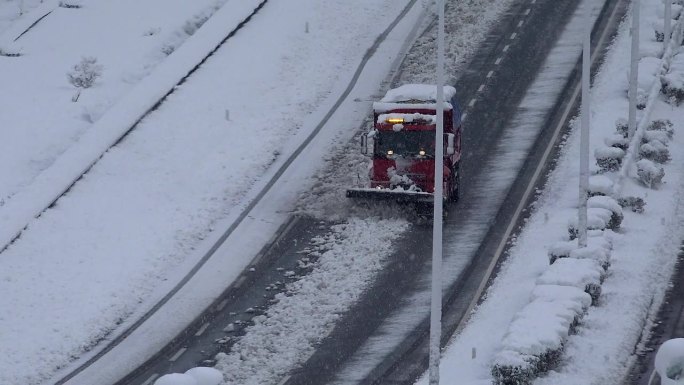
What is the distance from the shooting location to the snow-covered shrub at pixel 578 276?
92.5 ft

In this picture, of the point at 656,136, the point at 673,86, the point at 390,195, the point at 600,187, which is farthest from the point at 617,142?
the point at 390,195

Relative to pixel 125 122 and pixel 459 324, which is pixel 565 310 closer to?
pixel 459 324

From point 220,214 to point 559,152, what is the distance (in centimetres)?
1015

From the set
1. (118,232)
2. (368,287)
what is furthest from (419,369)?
(118,232)

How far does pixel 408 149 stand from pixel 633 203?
5950 millimetres

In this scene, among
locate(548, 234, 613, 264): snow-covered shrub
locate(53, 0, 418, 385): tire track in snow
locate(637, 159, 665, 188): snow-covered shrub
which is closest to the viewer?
locate(53, 0, 418, 385): tire track in snow

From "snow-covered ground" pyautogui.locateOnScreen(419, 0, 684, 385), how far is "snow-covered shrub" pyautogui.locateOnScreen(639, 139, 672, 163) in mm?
317

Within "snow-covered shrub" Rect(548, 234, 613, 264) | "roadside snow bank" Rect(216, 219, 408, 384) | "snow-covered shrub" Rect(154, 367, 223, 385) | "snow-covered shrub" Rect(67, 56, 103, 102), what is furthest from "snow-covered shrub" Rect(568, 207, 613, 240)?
"snow-covered shrub" Rect(67, 56, 103, 102)

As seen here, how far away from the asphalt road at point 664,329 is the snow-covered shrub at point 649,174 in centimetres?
477

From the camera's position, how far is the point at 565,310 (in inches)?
1051

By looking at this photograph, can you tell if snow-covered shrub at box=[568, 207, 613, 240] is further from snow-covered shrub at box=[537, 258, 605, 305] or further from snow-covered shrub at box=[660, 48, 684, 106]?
snow-covered shrub at box=[660, 48, 684, 106]

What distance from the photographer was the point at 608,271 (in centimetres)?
3053

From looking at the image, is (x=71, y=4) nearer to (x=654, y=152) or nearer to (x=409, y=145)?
(x=409, y=145)

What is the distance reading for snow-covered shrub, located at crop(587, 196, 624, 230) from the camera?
33.1 m
